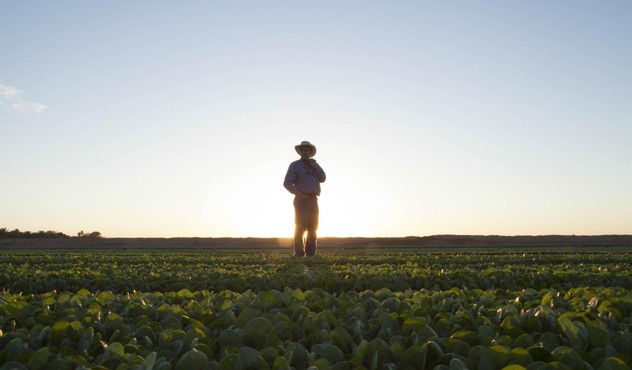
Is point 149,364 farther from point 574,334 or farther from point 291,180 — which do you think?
point 291,180

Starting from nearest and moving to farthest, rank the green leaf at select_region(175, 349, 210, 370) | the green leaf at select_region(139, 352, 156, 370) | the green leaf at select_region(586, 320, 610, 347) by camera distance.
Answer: the green leaf at select_region(139, 352, 156, 370) < the green leaf at select_region(175, 349, 210, 370) < the green leaf at select_region(586, 320, 610, 347)

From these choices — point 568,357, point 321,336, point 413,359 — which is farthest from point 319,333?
point 568,357

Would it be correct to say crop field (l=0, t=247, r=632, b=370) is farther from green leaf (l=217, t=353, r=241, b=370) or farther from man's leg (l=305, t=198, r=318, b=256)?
man's leg (l=305, t=198, r=318, b=256)

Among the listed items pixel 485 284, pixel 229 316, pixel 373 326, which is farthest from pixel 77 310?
pixel 485 284

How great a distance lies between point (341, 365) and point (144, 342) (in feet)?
3.41

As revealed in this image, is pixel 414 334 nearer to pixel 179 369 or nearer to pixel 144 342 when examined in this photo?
pixel 179 369

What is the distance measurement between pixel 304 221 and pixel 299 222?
0.12m

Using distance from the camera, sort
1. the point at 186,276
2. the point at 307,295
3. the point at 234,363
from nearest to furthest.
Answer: the point at 234,363
the point at 307,295
the point at 186,276

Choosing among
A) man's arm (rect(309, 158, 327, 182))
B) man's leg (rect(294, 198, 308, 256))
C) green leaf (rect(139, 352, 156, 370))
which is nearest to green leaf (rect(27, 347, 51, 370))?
green leaf (rect(139, 352, 156, 370))

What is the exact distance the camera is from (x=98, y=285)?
22.0 ft

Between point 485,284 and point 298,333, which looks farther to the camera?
point 485,284

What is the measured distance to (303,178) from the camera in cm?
1338

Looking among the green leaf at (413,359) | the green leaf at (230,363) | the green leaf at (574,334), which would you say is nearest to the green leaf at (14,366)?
the green leaf at (230,363)

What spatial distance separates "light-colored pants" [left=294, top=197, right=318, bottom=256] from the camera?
13.4 m
